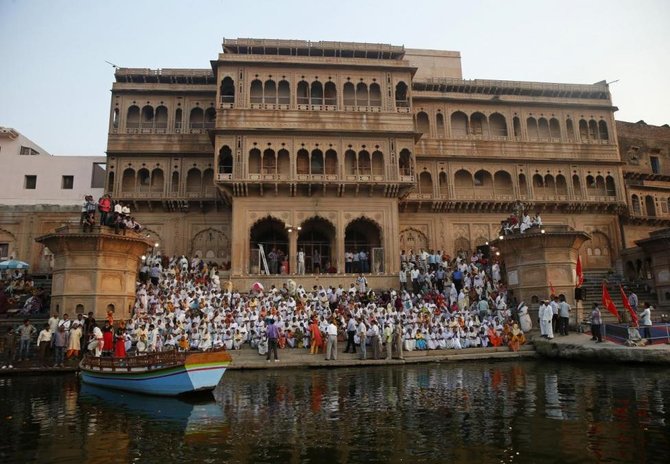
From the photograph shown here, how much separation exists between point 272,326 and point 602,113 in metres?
31.2

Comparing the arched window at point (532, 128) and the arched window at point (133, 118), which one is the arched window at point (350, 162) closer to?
the arched window at point (532, 128)

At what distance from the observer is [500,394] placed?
1092 centimetres

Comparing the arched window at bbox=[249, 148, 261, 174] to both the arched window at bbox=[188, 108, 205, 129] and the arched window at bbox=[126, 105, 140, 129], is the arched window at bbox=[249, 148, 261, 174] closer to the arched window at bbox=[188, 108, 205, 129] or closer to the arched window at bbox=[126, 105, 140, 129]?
the arched window at bbox=[188, 108, 205, 129]

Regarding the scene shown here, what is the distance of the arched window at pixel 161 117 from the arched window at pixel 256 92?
7.12m

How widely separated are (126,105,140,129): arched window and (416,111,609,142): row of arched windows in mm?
18953

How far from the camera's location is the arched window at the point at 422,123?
113 feet

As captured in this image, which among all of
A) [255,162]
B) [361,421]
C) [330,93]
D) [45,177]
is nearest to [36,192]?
[45,177]

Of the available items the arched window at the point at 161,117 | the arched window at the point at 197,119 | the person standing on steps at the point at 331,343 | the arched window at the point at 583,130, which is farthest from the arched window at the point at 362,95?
the person standing on steps at the point at 331,343

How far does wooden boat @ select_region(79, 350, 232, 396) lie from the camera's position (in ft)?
37.0

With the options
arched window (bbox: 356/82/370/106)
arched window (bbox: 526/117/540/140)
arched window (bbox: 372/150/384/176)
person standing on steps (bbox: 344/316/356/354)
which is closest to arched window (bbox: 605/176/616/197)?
arched window (bbox: 526/117/540/140)

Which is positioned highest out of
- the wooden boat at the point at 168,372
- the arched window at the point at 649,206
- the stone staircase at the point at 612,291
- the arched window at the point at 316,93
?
the arched window at the point at 316,93

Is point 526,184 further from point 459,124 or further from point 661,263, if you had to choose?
point 661,263

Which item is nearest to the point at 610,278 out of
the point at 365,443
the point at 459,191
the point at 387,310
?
the point at 459,191

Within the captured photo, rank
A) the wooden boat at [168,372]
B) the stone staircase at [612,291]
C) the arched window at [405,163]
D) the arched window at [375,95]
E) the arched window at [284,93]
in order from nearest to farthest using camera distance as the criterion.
A: the wooden boat at [168,372]
the stone staircase at [612,291]
the arched window at [405,163]
the arched window at [284,93]
the arched window at [375,95]
